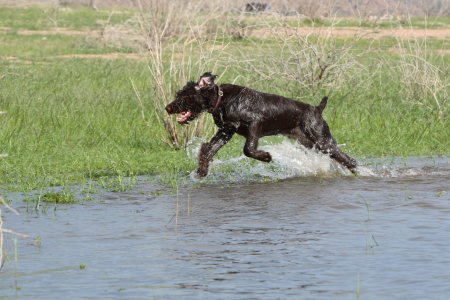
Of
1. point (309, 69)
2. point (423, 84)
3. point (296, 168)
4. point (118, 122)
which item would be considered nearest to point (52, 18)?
point (309, 69)

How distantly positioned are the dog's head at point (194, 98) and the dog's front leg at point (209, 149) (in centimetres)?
37

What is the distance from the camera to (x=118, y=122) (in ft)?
47.9

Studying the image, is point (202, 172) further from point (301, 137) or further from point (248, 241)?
point (248, 241)

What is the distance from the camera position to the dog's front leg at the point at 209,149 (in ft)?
35.1

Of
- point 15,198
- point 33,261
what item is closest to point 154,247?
point 33,261

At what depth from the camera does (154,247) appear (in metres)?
7.39

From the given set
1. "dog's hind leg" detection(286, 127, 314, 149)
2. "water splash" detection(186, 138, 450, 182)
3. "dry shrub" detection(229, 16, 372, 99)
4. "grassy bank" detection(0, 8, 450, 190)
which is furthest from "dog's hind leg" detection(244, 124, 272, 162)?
"dry shrub" detection(229, 16, 372, 99)

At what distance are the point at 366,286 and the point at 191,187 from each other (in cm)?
433

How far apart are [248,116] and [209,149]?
0.57 metres

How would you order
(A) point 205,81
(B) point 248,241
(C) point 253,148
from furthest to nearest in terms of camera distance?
(C) point 253,148
(A) point 205,81
(B) point 248,241

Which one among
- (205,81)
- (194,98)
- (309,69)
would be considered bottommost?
(309,69)

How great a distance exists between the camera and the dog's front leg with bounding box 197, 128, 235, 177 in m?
10.7

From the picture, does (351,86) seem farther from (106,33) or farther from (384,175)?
(106,33)

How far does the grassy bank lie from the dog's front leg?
0.80 m
